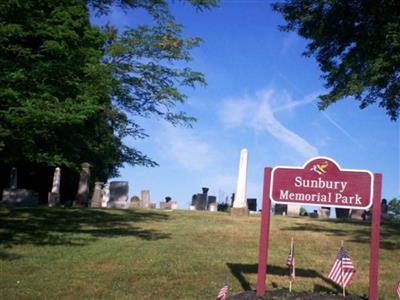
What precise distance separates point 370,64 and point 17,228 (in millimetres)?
10797

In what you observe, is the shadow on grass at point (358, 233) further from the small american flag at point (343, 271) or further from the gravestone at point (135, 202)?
the gravestone at point (135, 202)

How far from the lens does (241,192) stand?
24359 mm

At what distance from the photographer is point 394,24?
49.3ft

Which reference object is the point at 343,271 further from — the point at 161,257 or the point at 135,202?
the point at 135,202

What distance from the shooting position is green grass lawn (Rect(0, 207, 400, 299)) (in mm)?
9406

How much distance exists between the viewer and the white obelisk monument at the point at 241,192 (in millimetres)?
23797

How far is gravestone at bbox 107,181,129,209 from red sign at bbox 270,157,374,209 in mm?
21512

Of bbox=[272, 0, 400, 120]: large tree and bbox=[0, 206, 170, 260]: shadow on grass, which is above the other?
bbox=[272, 0, 400, 120]: large tree

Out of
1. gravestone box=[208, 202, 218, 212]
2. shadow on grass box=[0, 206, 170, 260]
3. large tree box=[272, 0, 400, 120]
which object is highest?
large tree box=[272, 0, 400, 120]

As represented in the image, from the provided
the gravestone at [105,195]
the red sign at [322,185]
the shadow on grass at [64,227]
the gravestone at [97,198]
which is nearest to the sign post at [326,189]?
the red sign at [322,185]

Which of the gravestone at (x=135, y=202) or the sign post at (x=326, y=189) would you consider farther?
the gravestone at (x=135, y=202)

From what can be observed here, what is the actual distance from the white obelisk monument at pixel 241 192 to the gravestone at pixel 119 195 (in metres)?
7.07

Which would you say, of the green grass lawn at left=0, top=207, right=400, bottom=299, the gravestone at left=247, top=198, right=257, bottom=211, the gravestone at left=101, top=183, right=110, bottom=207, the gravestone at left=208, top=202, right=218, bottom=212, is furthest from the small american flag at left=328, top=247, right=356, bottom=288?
the gravestone at left=247, top=198, right=257, bottom=211

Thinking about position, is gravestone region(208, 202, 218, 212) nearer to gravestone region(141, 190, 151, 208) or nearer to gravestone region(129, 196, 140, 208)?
gravestone region(141, 190, 151, 208)
